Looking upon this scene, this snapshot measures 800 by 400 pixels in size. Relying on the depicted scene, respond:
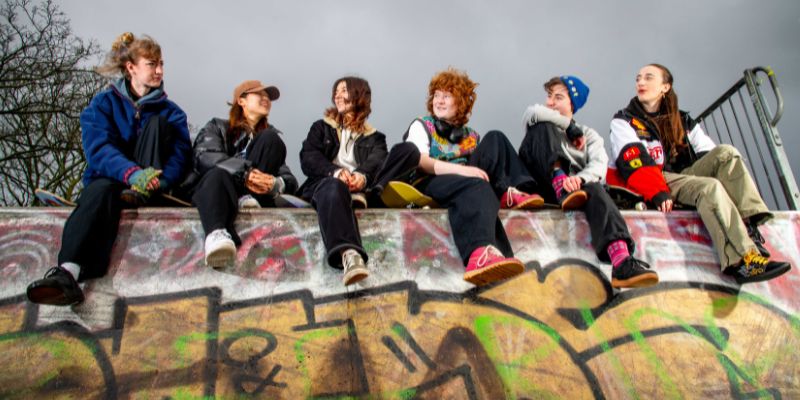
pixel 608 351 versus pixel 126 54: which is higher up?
pixel 126 54

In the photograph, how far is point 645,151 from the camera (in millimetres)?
3822

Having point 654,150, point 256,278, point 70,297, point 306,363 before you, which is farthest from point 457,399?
point 654,150

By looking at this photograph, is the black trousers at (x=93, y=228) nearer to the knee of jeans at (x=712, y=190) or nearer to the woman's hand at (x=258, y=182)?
the woman's hand at (x=258, y=182)

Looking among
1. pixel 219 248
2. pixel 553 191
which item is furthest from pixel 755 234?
pixel 219 248

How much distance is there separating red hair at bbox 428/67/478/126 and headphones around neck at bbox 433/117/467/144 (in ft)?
0.19

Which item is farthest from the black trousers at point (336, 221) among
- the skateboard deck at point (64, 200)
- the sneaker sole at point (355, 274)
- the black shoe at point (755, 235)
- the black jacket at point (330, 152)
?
the black shoe at point (755, 235)

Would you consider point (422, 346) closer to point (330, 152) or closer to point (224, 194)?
point (224, 194)

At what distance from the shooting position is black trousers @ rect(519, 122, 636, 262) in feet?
10.0

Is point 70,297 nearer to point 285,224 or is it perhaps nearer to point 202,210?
point 202,210

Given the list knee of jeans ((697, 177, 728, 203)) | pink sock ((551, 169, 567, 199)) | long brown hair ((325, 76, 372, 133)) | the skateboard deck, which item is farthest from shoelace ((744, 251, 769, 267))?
the skateboard deck

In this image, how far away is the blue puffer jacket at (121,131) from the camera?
3.02 meters

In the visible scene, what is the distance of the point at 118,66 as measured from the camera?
3508 millimetres

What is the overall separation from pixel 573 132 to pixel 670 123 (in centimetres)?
98

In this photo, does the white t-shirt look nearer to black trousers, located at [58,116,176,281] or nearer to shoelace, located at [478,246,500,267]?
shoelace, located at [478,246,500,267]
